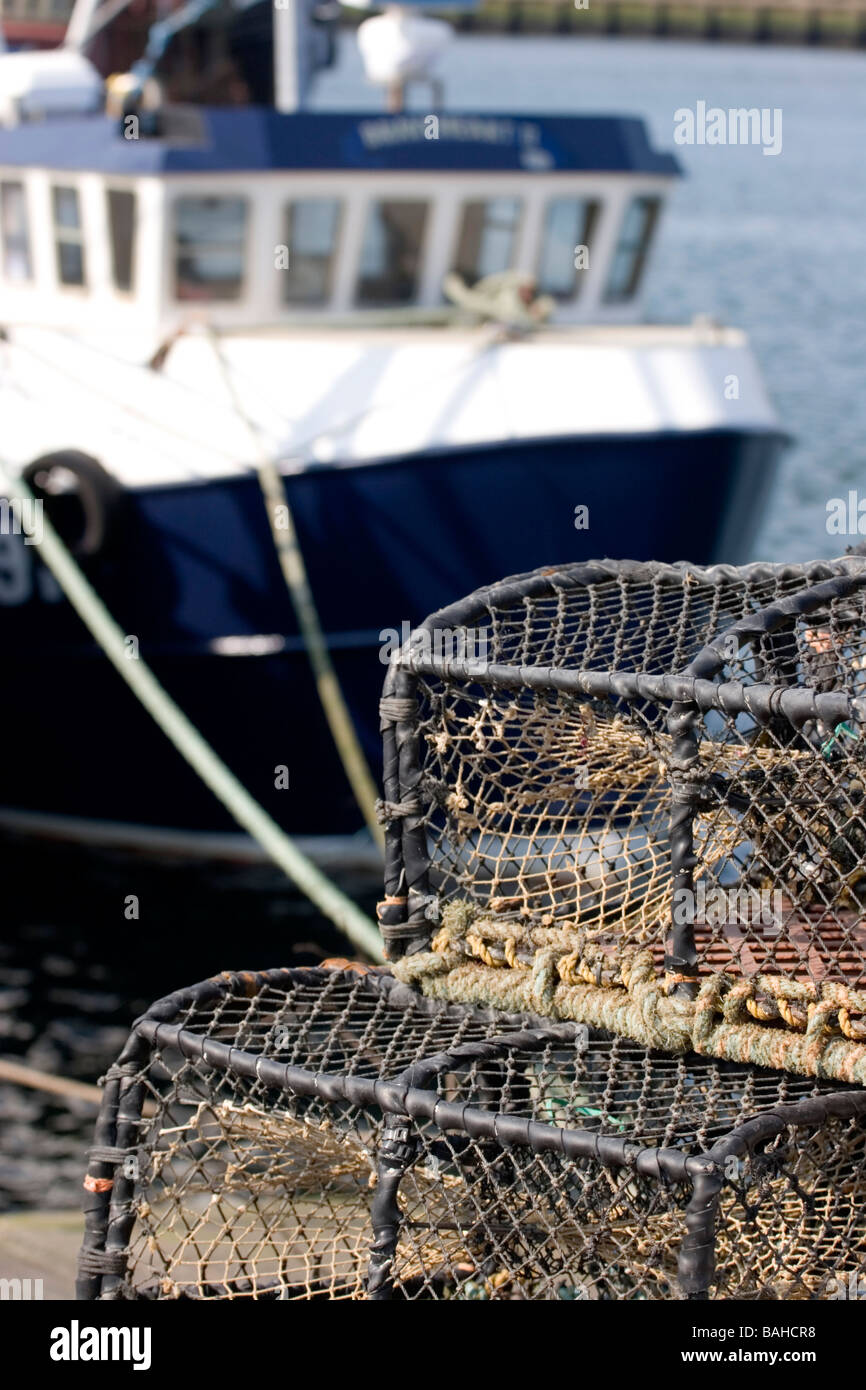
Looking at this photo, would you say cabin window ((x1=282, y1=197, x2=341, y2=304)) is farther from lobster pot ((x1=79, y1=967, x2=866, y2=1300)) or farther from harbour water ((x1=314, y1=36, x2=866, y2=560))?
lobster pot ((x1=79, y1=967, x2=866, y2=1300))

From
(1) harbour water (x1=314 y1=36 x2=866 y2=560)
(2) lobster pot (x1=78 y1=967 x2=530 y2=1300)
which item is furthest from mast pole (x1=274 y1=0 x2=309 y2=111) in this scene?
(2) lobster pot (x1=78 y1=967 x2=530 y2=1300)

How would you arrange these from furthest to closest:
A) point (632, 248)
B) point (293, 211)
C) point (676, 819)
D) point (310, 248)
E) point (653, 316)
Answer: point (653, 316) < point (632, 248) < point (310, 248) < point (293, 211) < point (676, 819)

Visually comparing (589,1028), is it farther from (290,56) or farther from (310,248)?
(290,56)

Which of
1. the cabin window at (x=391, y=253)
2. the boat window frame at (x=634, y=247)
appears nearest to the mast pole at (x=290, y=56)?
the cabin window at (x=391, y=253)

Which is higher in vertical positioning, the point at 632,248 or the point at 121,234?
the point at 121,234

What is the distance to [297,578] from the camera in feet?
27.1

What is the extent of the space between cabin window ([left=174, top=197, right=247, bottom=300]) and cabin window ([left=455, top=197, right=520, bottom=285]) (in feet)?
4.37

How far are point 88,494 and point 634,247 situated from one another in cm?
390

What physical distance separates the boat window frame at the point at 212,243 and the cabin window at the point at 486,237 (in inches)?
50.3

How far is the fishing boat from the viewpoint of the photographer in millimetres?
8547

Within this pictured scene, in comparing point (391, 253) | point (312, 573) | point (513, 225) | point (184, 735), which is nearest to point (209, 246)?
point (391, 253)

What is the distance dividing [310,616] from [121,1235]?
5.44m
